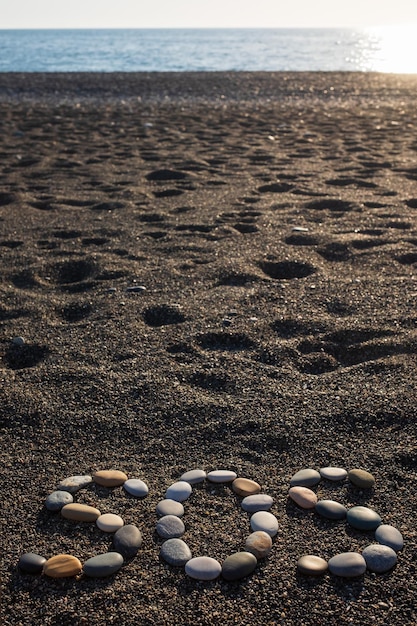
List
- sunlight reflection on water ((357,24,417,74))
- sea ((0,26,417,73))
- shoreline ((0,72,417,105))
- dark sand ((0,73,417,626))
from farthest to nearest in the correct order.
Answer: sea ((0,26,417,73)) → sunlight reflection on water ((357,24,417,74)) → shoreline ((0,72,417,105)) → dark sand ((0,73,417,626))

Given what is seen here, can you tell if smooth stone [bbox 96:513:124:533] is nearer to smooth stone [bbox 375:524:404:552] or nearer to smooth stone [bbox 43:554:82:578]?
smooth stone [bbox 43:554:82:578]

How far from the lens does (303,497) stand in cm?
173

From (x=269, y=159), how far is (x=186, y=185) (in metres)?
1.27

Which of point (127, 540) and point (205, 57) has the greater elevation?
point (205, 57)

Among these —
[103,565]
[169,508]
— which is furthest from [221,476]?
[103,565]

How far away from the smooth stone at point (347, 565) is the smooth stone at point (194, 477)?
0.45 metres

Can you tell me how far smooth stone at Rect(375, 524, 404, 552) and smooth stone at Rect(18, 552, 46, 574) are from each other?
→ 811 mm

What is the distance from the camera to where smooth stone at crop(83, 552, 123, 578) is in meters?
1.49

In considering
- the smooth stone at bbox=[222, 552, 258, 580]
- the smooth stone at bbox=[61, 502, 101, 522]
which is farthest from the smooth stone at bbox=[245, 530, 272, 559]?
the smooth stone at bbox=[61, 502, 101, 522]

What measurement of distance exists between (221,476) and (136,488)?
0.24m

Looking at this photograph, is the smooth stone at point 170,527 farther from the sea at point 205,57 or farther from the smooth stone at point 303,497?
the sea at point 205,57

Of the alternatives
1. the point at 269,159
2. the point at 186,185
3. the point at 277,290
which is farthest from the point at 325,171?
the point at 277,290

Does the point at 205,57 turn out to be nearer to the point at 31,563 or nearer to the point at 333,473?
the point at 333,473

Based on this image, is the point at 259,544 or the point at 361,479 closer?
the point at 259,544
